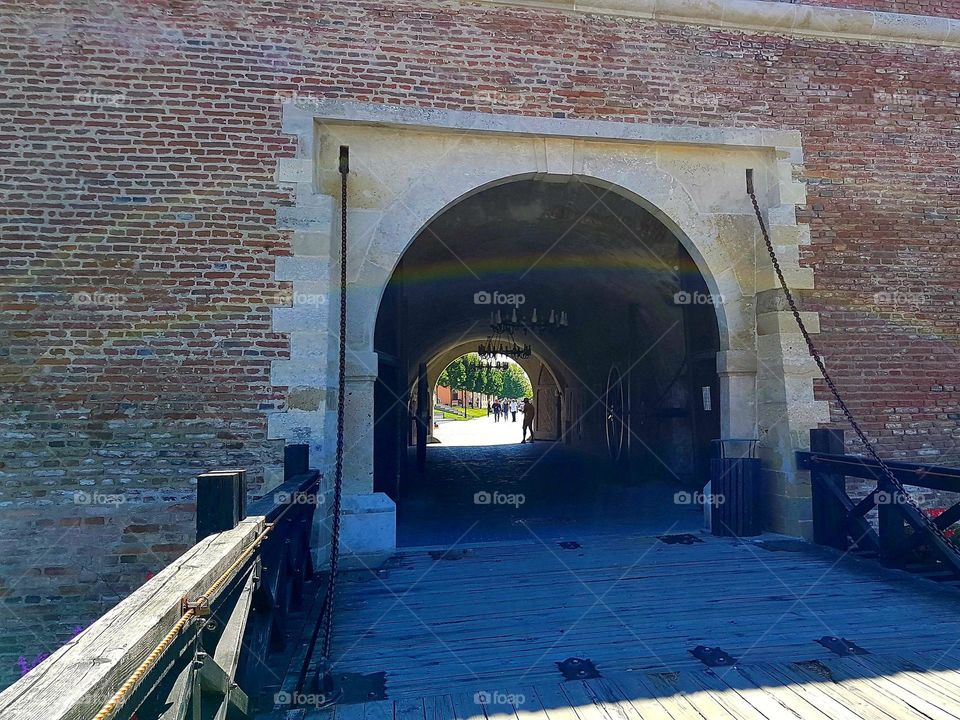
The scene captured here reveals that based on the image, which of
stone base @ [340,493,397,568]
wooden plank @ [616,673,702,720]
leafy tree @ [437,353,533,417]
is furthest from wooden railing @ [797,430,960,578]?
leafy tree @ [437,353,533,417]

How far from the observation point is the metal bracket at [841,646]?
3.21m

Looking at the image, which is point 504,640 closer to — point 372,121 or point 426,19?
point 372,121

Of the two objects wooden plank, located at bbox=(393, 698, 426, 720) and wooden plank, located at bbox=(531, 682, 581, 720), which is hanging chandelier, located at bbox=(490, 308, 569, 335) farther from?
wooden plank, located at bbox=(393, 698, 426, 720)

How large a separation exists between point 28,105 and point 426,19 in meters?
3.46

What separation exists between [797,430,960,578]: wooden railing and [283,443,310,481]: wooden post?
4.36 metres

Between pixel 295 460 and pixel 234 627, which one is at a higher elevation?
pixel 295 460

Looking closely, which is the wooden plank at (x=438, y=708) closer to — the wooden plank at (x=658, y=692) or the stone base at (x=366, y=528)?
the wooden plank at (x=658, y=692)

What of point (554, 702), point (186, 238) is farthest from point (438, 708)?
point (186, 238)

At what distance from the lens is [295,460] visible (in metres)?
4.67

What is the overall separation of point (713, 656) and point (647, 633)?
1.37 ft

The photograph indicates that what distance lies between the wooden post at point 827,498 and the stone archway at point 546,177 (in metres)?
0.15

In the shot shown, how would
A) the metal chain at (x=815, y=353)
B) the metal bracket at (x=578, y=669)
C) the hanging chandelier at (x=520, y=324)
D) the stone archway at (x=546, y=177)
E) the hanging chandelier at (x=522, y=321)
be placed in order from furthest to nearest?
the hanging chandelier at (x=522, y=321)
the hanging chandelier at (x=520, y=324)
the stone archway at (x=546, y=177)
the metal chain at (x=815, y=353)
the metal bracket at (x=578, y=669)

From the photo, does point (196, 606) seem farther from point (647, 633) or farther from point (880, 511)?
point (880, 511)

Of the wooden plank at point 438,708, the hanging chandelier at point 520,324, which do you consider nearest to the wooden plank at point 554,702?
the wooden plank at point 438,708
